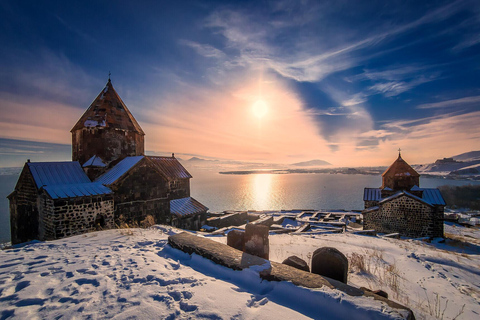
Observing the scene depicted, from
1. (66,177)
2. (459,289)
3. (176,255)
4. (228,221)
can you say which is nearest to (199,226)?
(228,221)

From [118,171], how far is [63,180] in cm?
245

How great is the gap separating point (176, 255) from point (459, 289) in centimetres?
581

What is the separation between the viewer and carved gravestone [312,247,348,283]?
3.27m

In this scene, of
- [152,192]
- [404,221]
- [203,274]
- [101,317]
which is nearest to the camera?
[101,317]

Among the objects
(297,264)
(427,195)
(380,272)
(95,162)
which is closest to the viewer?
(297,264)

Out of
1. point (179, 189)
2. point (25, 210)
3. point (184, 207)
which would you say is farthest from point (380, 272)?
point (25, 210)

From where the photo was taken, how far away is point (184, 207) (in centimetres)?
1493

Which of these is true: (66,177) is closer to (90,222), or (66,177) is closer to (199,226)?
(90,222)

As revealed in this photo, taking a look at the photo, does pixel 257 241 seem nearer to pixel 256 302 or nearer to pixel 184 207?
pixel 256 302

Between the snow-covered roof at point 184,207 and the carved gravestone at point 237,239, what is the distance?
9799 mm

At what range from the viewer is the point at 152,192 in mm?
11289

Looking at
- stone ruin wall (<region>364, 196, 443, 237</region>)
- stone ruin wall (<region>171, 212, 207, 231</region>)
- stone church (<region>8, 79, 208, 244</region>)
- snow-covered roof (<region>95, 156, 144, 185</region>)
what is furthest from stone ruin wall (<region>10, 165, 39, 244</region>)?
stone ruin wall (<region>364, 196, 443, 237</region>)

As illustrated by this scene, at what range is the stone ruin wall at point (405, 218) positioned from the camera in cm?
1565

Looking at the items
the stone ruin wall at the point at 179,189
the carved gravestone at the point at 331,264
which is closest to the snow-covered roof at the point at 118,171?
the stone ruin wall at the point at 179,189
